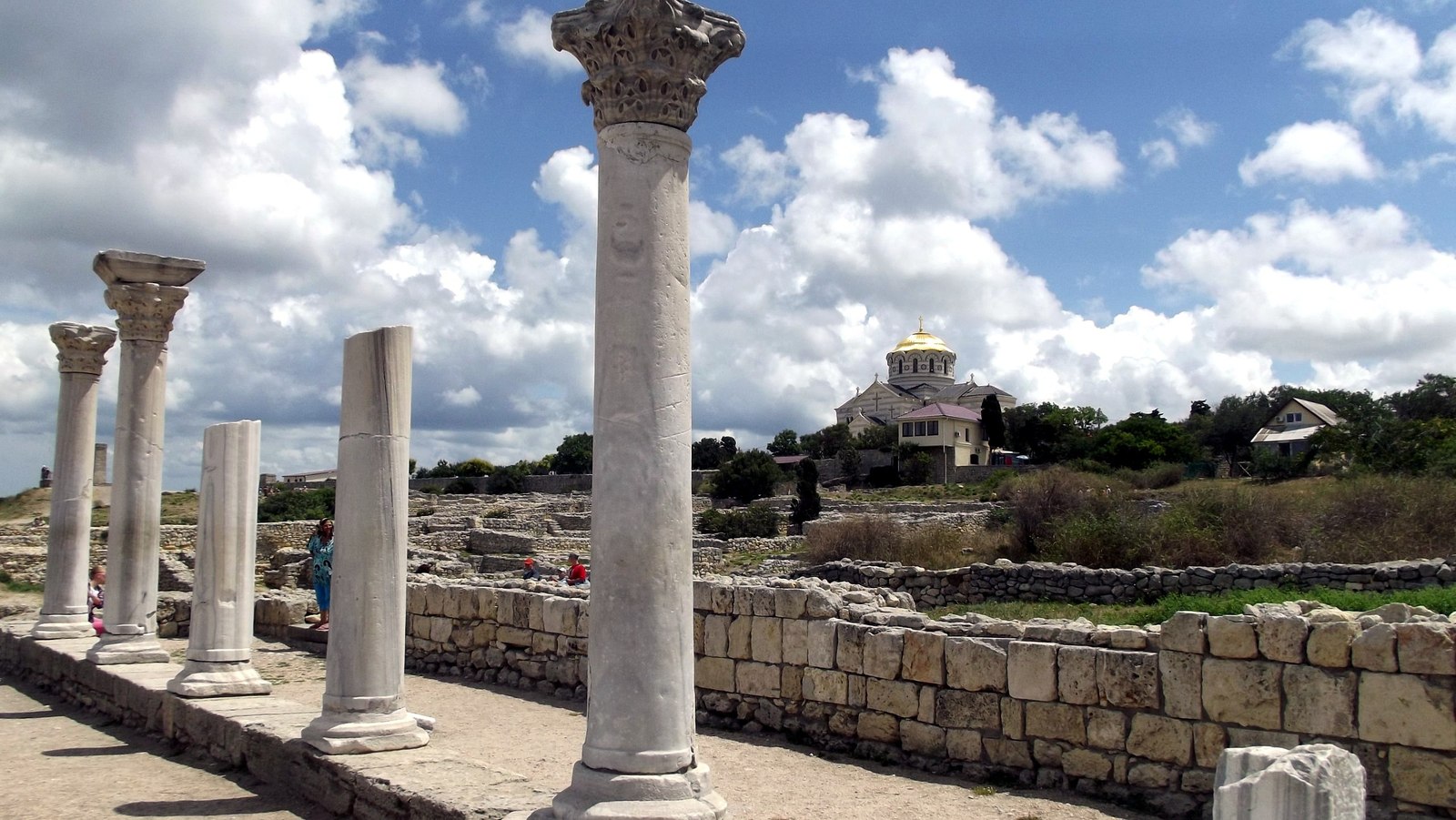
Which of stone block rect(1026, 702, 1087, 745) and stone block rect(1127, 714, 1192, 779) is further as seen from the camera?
stone block rect(1026, 702, 1087, 745)

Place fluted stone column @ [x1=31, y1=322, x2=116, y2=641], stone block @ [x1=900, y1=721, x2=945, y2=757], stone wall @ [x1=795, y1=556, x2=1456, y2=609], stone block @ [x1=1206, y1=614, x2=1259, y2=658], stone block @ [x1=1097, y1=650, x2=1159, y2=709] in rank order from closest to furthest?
1. stone block @ [x1=1206, y1=614, x2=1259, y2=658]
2. stone block @ [x1=1097, y1=650, x2=1159, y2=709]
3. stone block @ [x1=900, y1=721, x2=945, y2=757]
4. fluted stone column @ [x1=31, y1=322, x2=116, y2=641]
5. stone wall @ [x1=795, y1=556, x2=1456, y2=609]

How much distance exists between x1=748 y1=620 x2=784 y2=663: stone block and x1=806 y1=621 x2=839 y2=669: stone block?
0.34 metres

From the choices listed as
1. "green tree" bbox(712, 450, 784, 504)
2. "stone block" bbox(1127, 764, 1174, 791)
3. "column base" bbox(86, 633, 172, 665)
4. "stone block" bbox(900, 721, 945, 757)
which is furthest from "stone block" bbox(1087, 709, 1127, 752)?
"green tree" bbox(712, 450, 784, 504)

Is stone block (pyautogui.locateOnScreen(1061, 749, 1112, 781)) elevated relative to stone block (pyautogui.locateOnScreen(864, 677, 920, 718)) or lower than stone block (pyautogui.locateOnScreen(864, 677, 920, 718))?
lower

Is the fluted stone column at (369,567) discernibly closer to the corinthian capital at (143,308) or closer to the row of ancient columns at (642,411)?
the row of ancient columns at (642,411)

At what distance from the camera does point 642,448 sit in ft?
14.3

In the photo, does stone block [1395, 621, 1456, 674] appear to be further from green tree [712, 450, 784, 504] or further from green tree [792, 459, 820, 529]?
green tree [712, 450, 784, 504]

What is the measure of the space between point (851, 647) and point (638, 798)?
14.6 feet

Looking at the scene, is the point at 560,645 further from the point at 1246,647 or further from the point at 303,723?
the point at 1246,647

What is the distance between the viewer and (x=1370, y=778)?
592cm

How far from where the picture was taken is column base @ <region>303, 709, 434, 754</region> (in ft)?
19.8

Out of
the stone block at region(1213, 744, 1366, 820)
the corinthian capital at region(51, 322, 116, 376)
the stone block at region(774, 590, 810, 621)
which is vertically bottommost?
the stone block at region(774, 590, 810, 621)

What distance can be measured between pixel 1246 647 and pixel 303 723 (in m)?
5.82

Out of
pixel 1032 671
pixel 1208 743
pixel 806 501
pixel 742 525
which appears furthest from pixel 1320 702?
pixel 806 501
